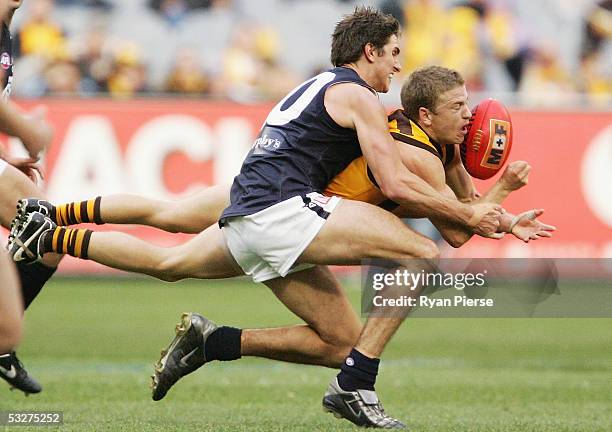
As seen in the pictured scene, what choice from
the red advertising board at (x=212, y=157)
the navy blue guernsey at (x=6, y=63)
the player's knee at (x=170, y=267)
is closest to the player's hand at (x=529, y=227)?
the player's knee at (x=170, y=267)

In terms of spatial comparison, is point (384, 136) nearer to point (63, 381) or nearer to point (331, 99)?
point (331, 99)

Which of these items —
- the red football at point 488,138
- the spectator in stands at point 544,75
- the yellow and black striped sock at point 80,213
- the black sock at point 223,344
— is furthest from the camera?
the spectator in stands at point 544,75

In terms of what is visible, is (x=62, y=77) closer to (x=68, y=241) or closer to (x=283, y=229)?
(x=68, y=241)

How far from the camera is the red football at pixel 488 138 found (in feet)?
23.4

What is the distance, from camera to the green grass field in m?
7.43

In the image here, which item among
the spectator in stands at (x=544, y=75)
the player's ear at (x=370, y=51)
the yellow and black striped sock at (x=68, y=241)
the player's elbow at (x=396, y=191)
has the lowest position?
the spectator in stands at (x=544, y=75)

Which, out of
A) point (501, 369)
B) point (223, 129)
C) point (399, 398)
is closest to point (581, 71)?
point (223, 129)

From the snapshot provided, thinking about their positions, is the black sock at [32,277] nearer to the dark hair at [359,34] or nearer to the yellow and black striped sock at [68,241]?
the yellow and black striped sock at [68,241]

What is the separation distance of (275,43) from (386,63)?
1183 centimetres

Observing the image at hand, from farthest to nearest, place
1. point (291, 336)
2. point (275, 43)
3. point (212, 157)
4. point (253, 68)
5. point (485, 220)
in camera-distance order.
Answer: point (275, 43)
point (253, 68)
point (212, 157)
point (291, 336)
point (485, 220)

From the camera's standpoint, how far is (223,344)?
7.31 meters

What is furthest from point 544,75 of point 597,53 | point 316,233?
point 316,233

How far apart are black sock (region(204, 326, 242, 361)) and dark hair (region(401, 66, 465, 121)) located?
1.65 m

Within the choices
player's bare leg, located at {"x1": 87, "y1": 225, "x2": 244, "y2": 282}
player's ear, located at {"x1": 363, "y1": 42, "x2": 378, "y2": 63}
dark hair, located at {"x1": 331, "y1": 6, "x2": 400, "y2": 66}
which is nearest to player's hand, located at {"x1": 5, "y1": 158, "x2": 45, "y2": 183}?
player's bare leg, located at {"x1": 87, "y1": 225, "x2": 244, "y2": 282}
